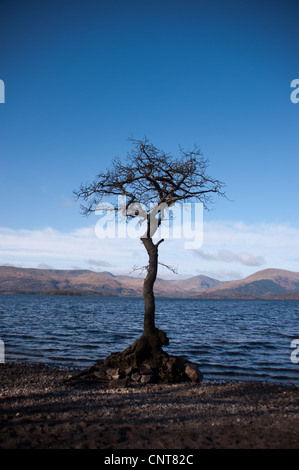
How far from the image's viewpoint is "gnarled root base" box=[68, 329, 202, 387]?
47.8 ft

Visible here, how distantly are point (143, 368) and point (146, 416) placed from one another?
6044mm

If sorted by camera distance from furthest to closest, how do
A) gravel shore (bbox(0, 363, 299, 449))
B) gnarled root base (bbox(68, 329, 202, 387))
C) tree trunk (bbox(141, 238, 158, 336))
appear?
1. tree trunk (bbox(141, 238, 158, 336))
2. gnarled root base (bbox(68, 329, 202, 387))
3. gravel shore (bbox(0, 363, 299, 449))

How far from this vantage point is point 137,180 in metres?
17.0

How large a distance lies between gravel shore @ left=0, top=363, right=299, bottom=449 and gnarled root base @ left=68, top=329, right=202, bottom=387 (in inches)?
31.2

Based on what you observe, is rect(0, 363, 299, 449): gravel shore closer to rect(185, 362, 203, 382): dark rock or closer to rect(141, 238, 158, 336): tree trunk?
rect(185, 362, 203, 382): dark rock

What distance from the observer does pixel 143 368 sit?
49.8ft

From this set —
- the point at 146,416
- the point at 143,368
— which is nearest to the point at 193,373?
the point at 143,368

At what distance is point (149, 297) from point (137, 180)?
6532 millimetres

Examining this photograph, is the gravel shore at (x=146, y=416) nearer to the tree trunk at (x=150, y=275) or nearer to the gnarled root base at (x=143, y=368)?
the gnarled root base at (x=143, y=368)

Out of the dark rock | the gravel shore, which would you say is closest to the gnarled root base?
the dark rock

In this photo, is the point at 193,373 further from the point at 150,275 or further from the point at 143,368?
the point at 150,275

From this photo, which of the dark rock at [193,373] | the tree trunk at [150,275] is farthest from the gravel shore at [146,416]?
the tree trunk at [150,275]
